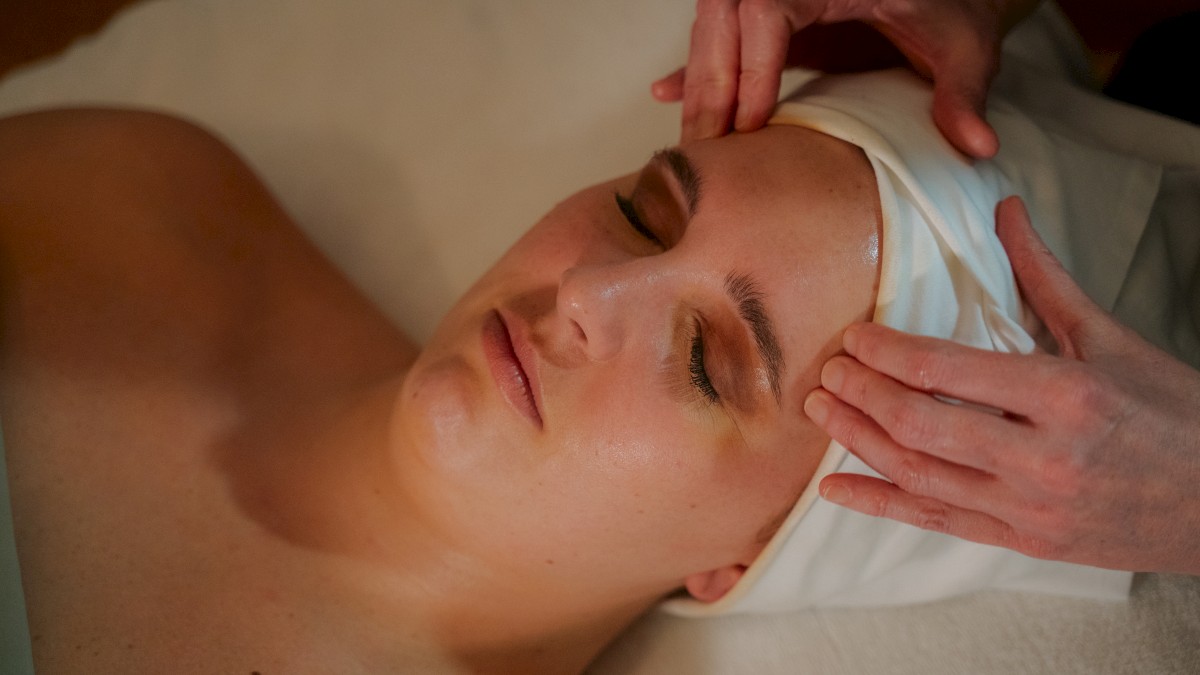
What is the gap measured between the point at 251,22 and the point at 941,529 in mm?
1713

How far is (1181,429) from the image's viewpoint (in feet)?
2.82

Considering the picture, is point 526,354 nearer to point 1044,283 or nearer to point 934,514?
point 934,514

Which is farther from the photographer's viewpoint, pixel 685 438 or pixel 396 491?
pixel 396 491

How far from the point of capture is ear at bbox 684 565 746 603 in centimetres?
122

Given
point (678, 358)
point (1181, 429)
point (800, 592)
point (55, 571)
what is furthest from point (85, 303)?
point (1181, 429)

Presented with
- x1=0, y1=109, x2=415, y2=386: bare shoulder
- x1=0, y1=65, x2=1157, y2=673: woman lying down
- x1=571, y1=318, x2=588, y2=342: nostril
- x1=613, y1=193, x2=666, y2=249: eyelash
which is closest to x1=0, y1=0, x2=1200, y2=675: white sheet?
x1=0, y1=109, x2=415, y2=386: bare shoulder

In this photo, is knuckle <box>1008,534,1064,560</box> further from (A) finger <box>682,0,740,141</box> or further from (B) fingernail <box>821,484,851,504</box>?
(A) finger <box>682,0,740,141</box>

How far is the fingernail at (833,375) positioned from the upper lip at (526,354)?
343 mm

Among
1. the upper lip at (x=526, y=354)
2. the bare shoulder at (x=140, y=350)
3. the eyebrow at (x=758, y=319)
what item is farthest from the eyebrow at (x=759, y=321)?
the bare shoulder at (x=140, y=350)

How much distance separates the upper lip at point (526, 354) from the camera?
3.37 ft

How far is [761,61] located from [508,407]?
60 cm

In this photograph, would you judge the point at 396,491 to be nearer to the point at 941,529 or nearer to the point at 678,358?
the point at 678,358

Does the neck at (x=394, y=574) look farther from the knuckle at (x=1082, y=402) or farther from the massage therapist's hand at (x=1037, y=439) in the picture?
the knuckle at (x=1082, y=402)

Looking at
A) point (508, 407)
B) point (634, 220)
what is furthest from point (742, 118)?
point (508, 407)
